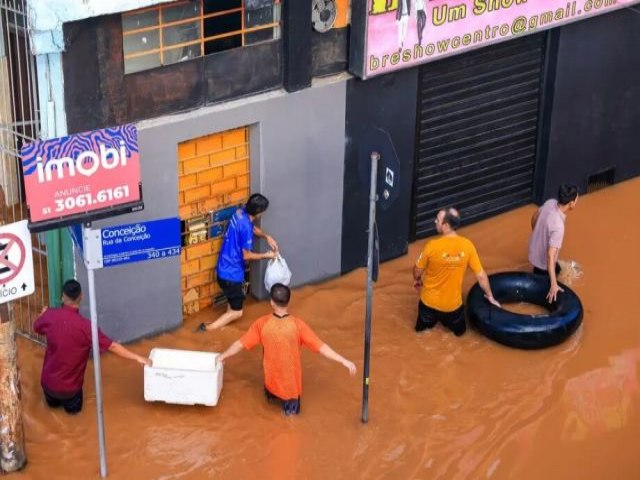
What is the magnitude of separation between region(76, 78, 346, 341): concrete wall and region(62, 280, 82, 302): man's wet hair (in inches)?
39.8

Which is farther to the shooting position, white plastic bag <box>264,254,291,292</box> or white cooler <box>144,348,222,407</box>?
white plastic bag <box>264,254,291,292</box>

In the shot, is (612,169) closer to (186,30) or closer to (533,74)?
(533,74)

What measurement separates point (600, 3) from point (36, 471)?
27.1ft

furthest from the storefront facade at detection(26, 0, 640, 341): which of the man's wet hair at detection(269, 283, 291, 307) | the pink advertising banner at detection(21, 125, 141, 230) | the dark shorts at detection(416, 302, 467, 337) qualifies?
the pink advertising banner at detection(21, 125, 141, 230)

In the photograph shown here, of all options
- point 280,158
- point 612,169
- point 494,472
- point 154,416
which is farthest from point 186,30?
point 612,169

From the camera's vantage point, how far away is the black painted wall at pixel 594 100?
15117mm

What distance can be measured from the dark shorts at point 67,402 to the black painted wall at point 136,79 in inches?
92.0

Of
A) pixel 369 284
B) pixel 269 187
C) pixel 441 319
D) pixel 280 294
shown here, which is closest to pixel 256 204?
pixel 269 187

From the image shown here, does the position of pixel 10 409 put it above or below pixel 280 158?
below

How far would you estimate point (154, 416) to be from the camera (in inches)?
456

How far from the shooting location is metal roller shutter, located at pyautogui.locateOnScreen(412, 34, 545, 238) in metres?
14.2

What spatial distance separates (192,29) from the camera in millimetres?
11867

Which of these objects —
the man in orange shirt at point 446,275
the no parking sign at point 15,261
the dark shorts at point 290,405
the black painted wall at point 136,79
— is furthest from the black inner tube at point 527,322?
the no parking sign at point 15,261

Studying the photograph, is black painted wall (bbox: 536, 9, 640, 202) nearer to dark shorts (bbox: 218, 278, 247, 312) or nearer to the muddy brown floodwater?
the muddy brown floodwater
